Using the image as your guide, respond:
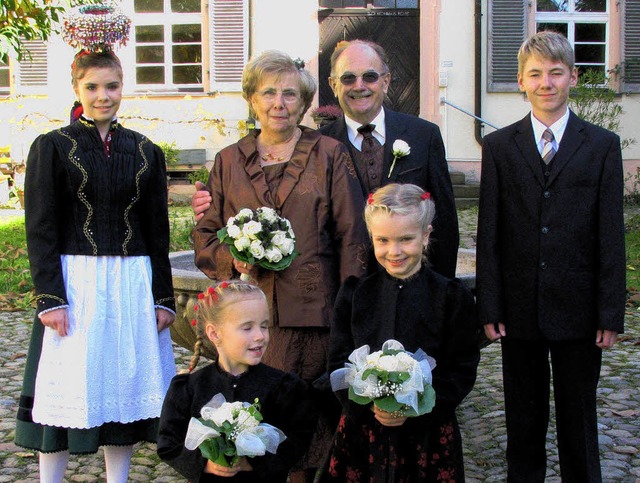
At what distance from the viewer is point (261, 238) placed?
11.2ft

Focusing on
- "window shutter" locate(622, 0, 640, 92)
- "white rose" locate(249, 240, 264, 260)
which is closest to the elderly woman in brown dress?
Result: "white rose" locate(249, 240, 264, 260)

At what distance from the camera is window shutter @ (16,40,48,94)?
14719 millimetres

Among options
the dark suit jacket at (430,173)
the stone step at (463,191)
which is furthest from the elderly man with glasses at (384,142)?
the stone step at (463,191)

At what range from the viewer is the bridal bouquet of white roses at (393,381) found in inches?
114

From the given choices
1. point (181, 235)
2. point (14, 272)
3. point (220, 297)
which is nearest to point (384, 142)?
point (220, 297)

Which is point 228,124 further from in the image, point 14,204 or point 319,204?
point 319,204

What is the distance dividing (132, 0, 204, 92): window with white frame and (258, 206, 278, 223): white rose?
38.3 feet

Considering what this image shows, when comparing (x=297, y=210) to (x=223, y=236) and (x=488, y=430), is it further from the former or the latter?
(x=488, y=430)

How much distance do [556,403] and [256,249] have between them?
1399 mm

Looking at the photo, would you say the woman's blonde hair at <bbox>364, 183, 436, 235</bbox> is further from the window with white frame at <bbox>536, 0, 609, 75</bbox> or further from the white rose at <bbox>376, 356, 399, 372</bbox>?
the window with white frame at <bbox>536, 0, 609, 75</bbox>

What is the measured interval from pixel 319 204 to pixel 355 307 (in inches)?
20.5

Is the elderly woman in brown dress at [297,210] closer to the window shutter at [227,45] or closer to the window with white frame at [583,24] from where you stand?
the window shutter at [227,45]

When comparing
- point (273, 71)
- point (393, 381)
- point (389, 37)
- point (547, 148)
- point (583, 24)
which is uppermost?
point (583, 24)

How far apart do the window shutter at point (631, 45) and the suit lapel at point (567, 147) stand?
38.0 ft
